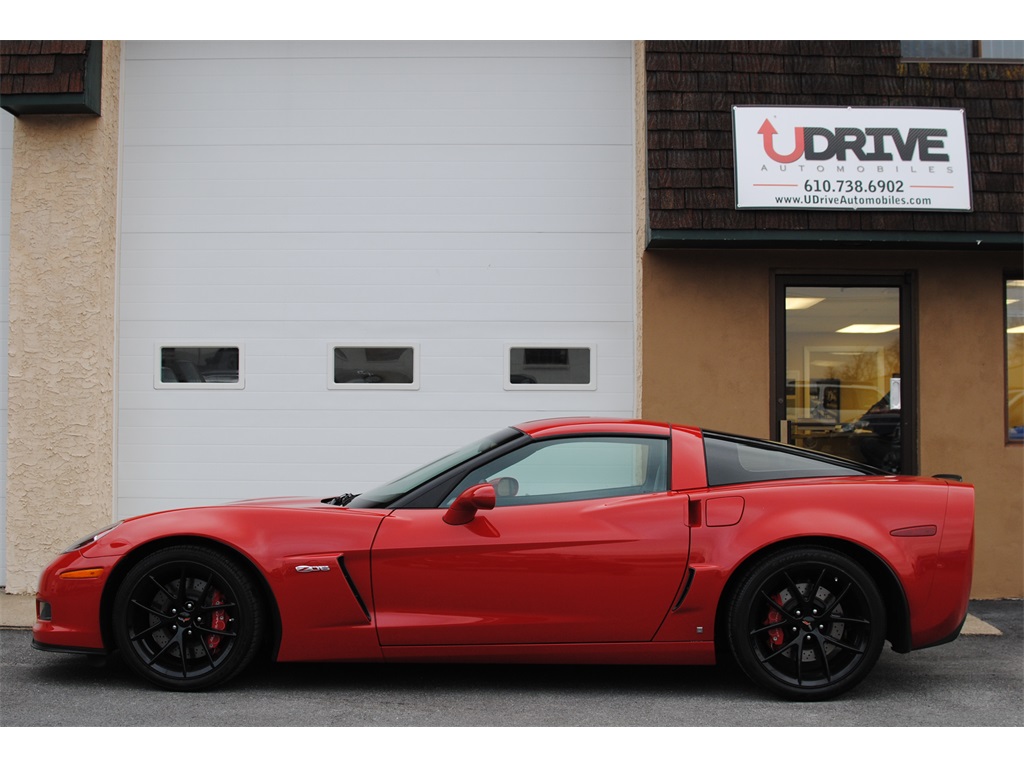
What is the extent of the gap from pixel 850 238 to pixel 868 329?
96 centimetres

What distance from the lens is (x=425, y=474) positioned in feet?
17.0

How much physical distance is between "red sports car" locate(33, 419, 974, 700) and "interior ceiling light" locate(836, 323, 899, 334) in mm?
3124

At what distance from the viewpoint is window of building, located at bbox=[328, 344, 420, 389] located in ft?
26.3

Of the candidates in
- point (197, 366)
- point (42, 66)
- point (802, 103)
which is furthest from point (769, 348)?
point (42, 66)

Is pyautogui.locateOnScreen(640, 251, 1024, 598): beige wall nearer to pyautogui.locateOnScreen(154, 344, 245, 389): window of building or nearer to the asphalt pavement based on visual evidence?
the asphalt pavement

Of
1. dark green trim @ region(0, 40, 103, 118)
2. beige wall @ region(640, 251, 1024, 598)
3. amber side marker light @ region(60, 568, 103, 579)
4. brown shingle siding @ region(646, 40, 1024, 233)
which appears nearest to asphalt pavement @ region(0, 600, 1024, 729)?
amber side marker light @ region(60, 568, 103, 579)

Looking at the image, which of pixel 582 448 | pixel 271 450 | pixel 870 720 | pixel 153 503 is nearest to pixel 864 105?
pixel 582 448

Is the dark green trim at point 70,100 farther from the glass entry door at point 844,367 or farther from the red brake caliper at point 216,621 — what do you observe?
the glass entry door at point 844,367

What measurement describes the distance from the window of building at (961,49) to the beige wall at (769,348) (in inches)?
62.7

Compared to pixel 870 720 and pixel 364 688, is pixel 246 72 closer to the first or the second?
pixel 364 688

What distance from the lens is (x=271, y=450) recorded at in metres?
8.00

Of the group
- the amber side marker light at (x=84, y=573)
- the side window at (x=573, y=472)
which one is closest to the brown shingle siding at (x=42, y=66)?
the amber side marker light at (x=84, y=573)

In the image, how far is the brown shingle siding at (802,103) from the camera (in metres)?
7.21

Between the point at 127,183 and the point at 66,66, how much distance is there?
3.30 ft
